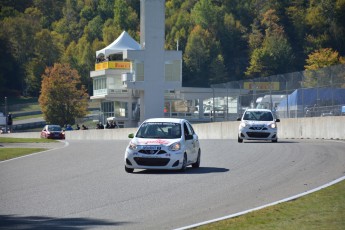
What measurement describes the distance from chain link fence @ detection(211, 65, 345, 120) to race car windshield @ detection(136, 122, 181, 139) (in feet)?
69.1

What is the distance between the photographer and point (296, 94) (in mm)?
50062

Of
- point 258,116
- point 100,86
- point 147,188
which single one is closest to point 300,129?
point 258,116

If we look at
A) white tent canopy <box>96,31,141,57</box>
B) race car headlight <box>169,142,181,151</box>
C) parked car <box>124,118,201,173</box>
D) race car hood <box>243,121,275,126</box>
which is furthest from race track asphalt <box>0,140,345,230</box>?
white tent canopy <box>96,31,141,57</box>

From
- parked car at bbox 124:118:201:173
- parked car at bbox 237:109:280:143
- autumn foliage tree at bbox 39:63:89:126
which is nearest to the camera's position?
parked car at bbox 124:118:201:173

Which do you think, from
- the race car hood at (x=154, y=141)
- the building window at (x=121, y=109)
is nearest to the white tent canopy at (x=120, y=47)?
the building window at (x=121, y=109)

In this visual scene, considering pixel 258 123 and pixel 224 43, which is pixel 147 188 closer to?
pixel 258 123

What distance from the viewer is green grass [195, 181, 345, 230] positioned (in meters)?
13.6

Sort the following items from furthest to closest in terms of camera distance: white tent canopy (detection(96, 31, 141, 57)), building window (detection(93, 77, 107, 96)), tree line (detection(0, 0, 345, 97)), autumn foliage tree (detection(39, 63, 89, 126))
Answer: tree line (detection(0, 0, 345, 97)), autumn foliage tree (detection(39, 63, 89, 126)), building window (detection(93, 77, 107, 96)), white tent canopy (detection(96, 31, 141, 57))

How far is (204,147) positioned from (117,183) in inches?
623

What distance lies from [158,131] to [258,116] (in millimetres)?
17860

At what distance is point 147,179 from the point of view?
22.1 m

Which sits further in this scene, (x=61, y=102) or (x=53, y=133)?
(x=61, y=102)

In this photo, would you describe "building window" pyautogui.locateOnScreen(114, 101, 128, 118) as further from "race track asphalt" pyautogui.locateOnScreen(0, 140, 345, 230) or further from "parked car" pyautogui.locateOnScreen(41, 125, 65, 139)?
"race track asphalt" pyautogui.locateOnScreen(0, 140, 345, 230)

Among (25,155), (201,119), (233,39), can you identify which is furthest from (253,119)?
(233,39)
